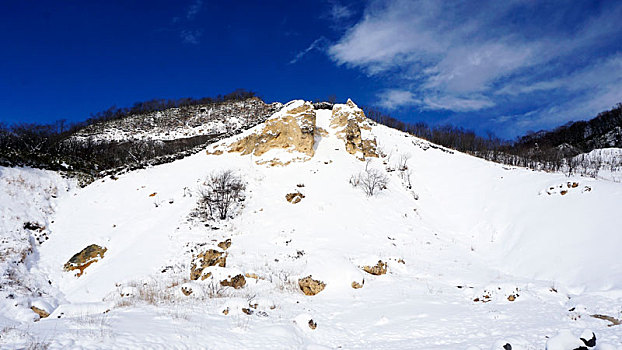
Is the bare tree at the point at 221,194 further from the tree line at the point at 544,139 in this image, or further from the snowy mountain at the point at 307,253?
the tree line at the point at 544,139

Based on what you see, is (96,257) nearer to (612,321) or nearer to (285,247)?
(285,247)

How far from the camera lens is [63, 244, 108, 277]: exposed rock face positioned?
1338 centimetres

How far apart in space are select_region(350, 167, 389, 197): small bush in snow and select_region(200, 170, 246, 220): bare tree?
8.13m

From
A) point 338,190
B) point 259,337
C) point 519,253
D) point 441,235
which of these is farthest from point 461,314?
point 338,190

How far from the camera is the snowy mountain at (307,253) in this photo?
19.4ft

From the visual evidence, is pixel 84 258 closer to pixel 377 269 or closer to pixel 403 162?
pixel 377 269

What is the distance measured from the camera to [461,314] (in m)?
7.02

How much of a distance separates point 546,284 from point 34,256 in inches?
876

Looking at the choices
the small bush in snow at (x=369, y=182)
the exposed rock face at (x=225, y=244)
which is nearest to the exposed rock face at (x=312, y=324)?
the exposed rock face at (x=225, y=244)

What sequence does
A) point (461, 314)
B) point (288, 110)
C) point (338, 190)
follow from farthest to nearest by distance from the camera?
point (288, 110)
point (338, 190)
point (461, 314)

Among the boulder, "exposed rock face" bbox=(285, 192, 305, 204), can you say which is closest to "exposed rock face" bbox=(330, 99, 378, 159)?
"exposed rock face" bbox=(285, 192, 305, 204)

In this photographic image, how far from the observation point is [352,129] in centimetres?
2786

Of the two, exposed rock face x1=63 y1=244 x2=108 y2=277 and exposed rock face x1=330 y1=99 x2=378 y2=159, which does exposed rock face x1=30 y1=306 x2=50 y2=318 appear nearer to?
exposed rock face x1=63 y1=244 x2=108 y2=277

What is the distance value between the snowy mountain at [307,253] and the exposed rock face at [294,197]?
248mm
